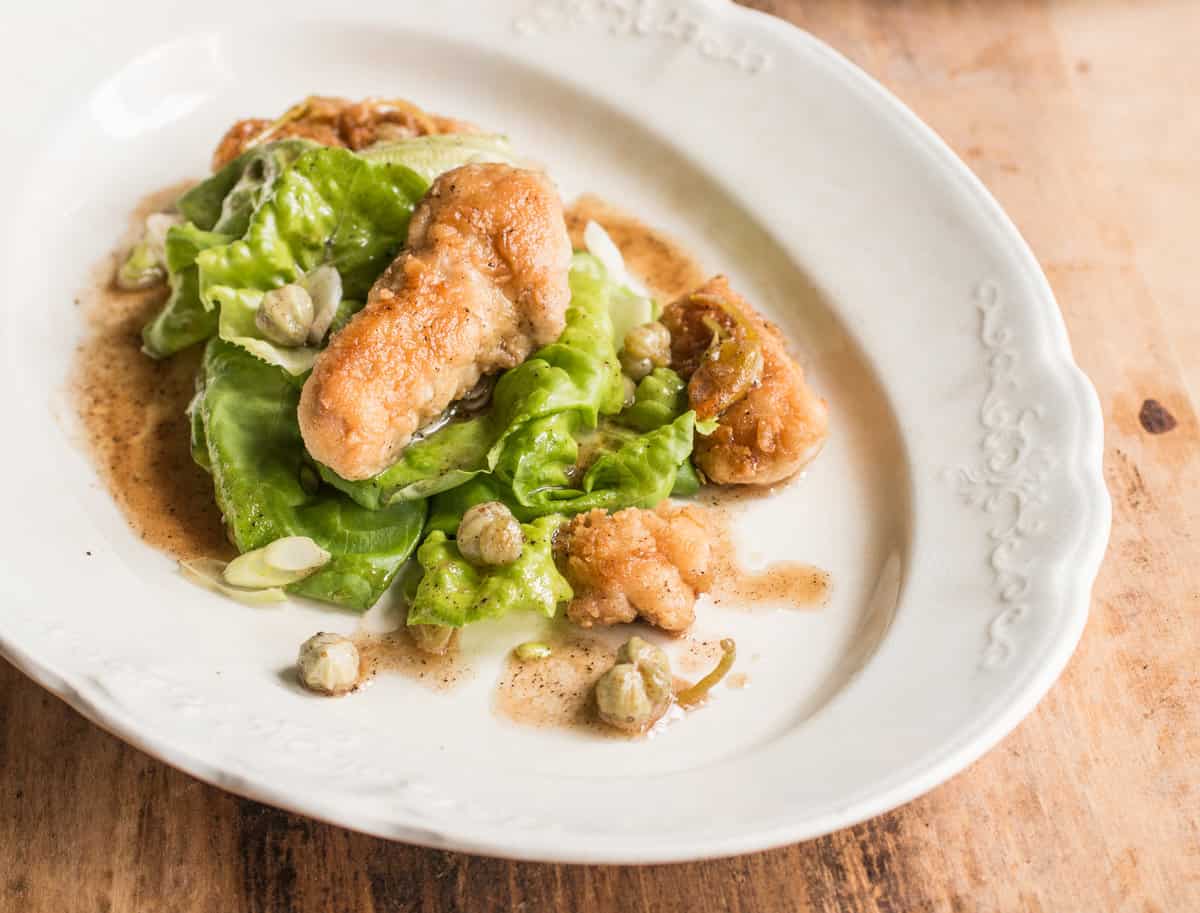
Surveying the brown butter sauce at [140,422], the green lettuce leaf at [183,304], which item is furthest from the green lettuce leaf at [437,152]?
the brown butter sauce at [140,422]

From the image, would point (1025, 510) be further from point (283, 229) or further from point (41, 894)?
point (41, 894)

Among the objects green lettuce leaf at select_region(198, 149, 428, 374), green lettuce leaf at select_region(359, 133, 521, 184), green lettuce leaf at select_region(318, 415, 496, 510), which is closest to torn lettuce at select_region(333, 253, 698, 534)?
green lettuce leaf at select_region(318, 415, 496, 510)

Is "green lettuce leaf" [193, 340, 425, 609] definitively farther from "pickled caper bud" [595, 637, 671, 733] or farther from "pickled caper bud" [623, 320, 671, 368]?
"pickled caper bud" [623, 320, 671, 368]

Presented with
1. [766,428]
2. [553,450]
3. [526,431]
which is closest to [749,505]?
[766,428]

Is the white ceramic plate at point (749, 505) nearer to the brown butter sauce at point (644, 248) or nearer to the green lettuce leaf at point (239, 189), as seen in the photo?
the brown butter sauce at point (644, 248)

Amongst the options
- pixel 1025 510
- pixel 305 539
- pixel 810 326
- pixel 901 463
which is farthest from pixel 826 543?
pixel 305 539

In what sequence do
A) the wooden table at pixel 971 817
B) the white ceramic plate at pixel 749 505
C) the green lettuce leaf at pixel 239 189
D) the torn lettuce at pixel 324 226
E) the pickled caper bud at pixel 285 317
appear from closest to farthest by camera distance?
1. the white ceramic plate at pixel 749 505
2. the wooden table at pixel 971 817
3. the pickled caper bud at pixel 285 317
4. the torn lettuce at pixel 324 226
5. the green lettuce leaf at pixel 239 189
